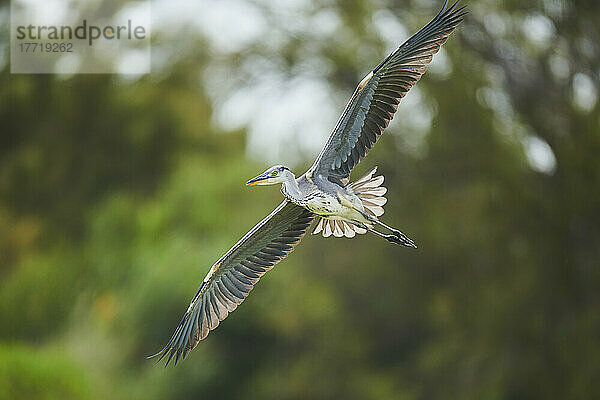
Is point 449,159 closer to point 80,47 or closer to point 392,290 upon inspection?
point 392,290

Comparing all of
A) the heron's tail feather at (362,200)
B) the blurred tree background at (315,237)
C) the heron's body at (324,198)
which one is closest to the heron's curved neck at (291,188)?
the heron's body at (324,198)

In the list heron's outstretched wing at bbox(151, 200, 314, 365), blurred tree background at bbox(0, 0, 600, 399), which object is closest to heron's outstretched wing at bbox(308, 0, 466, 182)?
heron's outstretched wing at bbox(151, 200, 314, 365)

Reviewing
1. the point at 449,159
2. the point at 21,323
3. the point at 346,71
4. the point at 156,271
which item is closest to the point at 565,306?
the point at 449,159

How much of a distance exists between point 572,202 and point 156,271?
248 centimetres

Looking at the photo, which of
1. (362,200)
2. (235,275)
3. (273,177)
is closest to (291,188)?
(273,177)

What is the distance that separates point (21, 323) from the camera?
5.27 meters

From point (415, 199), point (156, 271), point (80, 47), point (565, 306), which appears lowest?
point (565, 306)

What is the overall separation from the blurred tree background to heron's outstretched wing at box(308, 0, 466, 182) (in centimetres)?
310

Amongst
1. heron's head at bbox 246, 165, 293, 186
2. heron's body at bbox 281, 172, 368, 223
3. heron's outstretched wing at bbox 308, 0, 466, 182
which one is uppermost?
heron's outstretched wing at bbox 308, 0, 466, 182

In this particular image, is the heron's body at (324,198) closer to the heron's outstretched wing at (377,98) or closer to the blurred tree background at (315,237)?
the heron's outstretched wing at (377,98)

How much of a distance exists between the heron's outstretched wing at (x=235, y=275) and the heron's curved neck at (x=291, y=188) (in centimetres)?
17

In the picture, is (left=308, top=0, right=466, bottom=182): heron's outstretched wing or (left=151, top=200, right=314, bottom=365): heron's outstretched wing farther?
(left=151, top=200, right=314, bottom=365): heron's outstretched wing

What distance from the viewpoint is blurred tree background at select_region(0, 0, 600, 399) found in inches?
174

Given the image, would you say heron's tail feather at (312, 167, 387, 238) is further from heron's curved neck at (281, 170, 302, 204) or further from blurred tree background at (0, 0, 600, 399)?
blurred tree background at (0, 0, 600, 399)
